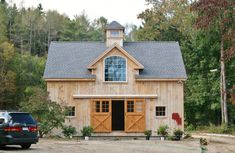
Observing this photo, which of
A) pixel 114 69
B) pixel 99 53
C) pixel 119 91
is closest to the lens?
pixel 119 91

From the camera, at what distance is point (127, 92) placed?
33.4 meters

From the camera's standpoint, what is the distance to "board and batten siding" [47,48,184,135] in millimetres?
33094

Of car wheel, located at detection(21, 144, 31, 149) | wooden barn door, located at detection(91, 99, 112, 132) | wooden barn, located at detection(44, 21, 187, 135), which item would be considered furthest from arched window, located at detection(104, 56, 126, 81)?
car wheel, located at detection(21, 144, 31, 149)

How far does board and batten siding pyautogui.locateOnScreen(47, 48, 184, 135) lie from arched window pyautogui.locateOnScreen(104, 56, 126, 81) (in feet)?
1.16

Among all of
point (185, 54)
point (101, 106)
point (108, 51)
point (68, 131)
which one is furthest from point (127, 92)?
point (185, 54)

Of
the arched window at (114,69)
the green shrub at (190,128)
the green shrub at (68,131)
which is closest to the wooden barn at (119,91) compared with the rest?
the arched window at (114,69)

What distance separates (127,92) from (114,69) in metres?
1.85

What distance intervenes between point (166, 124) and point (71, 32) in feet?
169

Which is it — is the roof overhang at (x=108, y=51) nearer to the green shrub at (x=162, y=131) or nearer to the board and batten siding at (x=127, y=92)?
the board and batten siding at (x=127, y=92)

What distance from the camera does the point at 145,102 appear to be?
3322 cm

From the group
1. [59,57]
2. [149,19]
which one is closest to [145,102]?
[59,57]

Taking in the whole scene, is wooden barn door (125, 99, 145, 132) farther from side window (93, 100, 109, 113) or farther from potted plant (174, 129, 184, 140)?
potted plant (174, 129, 184, 140)

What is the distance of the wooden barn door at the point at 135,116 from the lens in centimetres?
3303

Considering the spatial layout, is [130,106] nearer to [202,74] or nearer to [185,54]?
[202,74]
